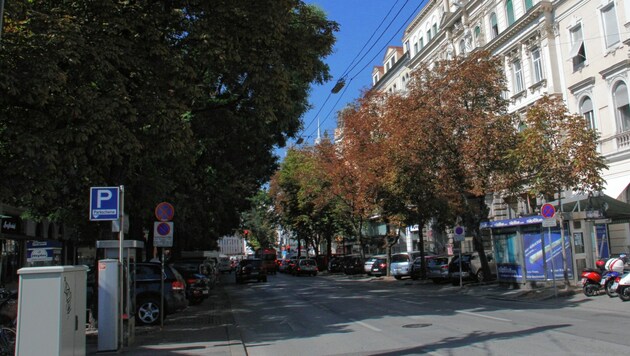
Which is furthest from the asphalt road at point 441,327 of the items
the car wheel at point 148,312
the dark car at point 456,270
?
the dark car at point 456,270

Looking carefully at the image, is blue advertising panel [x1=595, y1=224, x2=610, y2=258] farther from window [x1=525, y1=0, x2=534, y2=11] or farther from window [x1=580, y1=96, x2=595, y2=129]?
window [x1=525, y1=0, x2=534, y2=11]

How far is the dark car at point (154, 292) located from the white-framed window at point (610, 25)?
22877mm

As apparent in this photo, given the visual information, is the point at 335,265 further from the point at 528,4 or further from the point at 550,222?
the point at 550,222

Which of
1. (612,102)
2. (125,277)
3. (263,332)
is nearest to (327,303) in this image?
(263,332)

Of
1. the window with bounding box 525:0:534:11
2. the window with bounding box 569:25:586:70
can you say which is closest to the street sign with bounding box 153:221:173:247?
the window with bounding box 569:25:586:70

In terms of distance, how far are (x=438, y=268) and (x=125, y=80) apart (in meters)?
20.4

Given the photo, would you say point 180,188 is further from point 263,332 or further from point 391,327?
point 391,327

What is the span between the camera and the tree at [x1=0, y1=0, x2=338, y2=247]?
10625 mm

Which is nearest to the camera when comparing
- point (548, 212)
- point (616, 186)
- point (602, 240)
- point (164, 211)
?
point (164, 211)

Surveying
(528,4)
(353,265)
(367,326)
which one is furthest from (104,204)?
(353,265)

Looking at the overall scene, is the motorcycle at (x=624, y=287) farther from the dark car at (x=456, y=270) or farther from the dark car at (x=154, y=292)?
the dark car at (x=154, y=292)

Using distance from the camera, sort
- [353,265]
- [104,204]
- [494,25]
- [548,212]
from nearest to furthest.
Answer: [104,204]
[548,212]
[494,25]
[353,265]

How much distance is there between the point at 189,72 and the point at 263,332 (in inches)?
255

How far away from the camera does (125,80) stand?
12.4 metres
